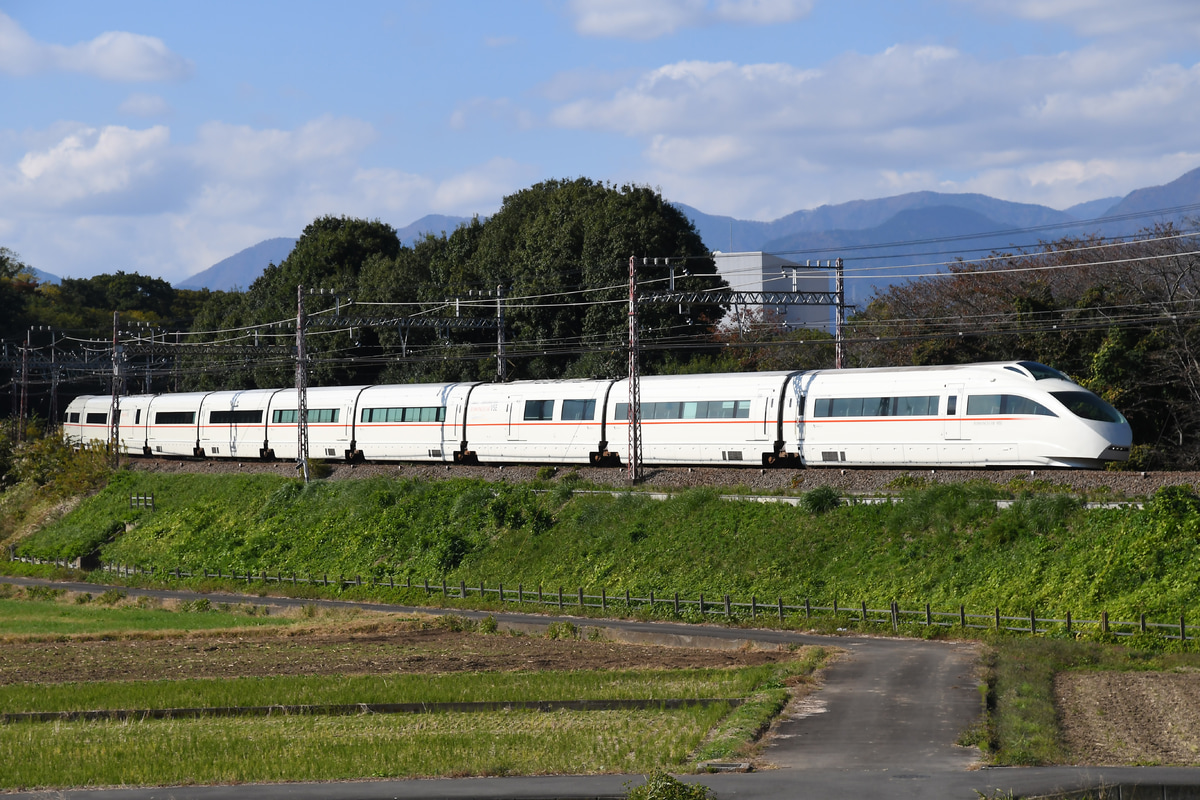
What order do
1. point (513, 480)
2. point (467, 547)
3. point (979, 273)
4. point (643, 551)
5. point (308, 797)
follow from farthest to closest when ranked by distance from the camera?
point (979, 273) → point (513, 480) → point (467, 547) → point (643, 551) → point (308, 797)

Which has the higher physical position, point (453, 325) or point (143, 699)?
point (453, 325)

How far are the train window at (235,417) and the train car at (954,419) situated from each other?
103ft

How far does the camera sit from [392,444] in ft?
173

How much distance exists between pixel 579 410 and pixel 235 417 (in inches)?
957

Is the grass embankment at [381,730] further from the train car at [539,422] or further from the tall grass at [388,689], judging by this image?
the train car at [539,422]

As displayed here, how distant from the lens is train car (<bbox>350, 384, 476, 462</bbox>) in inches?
1967

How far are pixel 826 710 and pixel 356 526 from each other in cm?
3008

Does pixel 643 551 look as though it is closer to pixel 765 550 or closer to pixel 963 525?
pixel 765 550

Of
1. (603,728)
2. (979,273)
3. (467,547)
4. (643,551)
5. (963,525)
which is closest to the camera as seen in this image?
(603,728)

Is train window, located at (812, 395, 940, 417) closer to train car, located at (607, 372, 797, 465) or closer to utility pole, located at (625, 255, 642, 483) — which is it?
train car, located at (607, 372, 797, 465)

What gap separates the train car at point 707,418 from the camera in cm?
4028

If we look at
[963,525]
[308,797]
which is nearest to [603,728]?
[308,797]

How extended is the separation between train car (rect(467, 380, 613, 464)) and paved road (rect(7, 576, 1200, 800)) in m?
23.1

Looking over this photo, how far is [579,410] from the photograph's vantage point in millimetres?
45406
